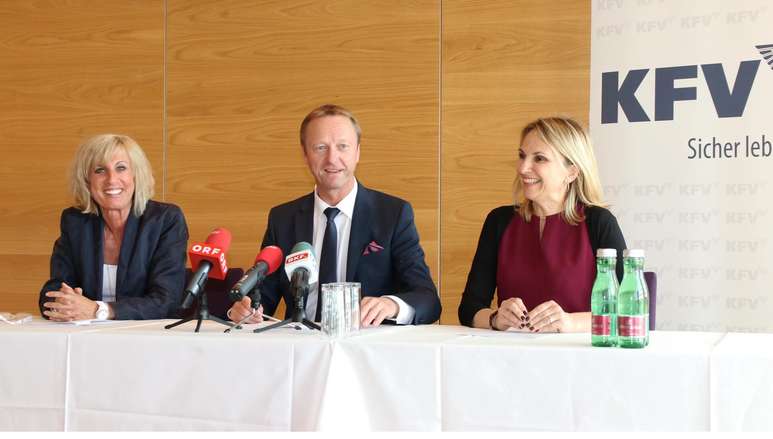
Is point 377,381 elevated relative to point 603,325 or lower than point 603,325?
lower

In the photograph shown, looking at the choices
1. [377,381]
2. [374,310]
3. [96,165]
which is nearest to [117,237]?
[96,165]

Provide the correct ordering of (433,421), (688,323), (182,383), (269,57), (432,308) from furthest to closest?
(269,57)
(688,323)
(432,308)
(182,383)
(433,421)

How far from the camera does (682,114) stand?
3.91 meters

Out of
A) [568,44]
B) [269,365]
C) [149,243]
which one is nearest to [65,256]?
[149,243]

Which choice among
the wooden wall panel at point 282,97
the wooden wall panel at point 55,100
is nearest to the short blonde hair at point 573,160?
the wooden wall panel at point 282,97

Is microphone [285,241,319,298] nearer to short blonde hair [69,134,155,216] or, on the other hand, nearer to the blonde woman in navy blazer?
the blonde woman in navy blazer

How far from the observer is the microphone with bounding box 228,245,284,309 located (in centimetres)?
219

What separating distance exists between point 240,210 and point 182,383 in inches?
106

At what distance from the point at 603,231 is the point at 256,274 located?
1.22 metres

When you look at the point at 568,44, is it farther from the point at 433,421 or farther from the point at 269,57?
the point at 433,421

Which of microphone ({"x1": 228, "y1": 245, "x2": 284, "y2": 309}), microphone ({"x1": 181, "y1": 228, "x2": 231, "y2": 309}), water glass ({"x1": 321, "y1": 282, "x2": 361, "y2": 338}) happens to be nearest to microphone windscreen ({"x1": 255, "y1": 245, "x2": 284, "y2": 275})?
microphone ({"x1": 228, "y1": 245, "x2": 284, "y2": 309})

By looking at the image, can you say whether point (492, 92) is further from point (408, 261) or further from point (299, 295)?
point (299, 295)

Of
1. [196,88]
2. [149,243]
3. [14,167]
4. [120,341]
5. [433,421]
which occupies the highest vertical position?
[196,88]

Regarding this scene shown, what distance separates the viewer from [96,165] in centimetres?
323
